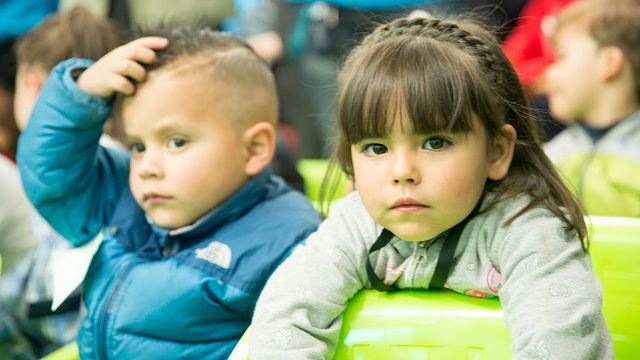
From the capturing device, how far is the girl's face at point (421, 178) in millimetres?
1121

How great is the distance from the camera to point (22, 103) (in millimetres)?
2045

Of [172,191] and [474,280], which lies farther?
[172,191]

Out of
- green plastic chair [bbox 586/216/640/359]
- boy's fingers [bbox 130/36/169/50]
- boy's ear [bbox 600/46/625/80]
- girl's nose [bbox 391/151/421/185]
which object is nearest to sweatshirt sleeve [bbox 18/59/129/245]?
boy's fingers [bbox 130/36/169/50]

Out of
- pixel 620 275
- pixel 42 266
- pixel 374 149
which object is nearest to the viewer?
pixel 374 149

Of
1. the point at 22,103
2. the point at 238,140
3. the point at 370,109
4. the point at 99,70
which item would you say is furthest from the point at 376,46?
the point at 22,103

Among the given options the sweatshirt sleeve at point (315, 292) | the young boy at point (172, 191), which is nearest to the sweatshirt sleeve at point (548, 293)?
the sweatshirt sleeve at point (315, 292)

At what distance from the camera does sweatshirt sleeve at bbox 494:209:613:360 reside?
1028mm

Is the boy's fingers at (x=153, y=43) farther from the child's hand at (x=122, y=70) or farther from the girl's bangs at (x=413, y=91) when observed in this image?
the girl's bangs at (x=413, y=91)

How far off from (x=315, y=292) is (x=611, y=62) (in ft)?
4.25

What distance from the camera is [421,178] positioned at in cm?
112

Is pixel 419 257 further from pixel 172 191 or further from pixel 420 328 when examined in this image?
pixel 172 191

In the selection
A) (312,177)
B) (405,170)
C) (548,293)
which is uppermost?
(405,170)

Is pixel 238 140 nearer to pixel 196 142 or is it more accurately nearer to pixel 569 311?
pixel 196 142

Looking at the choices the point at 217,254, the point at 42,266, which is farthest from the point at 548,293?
the point at 42,266
